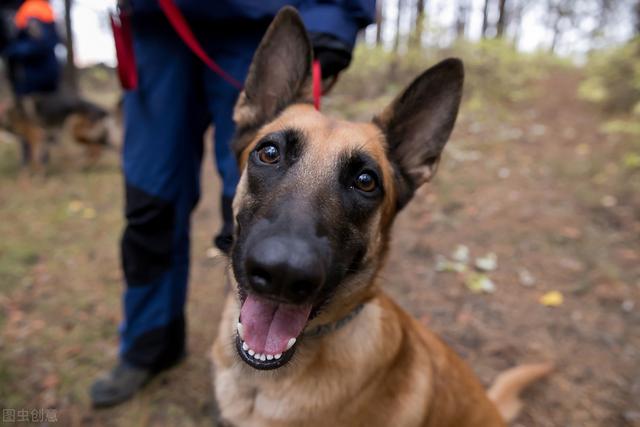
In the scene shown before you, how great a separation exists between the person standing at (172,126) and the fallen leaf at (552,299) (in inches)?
116

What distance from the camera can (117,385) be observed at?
2740mm

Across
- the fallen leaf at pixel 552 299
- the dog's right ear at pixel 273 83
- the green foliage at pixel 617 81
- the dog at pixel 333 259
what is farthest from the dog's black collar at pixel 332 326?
the green foliage at pixel 617 81

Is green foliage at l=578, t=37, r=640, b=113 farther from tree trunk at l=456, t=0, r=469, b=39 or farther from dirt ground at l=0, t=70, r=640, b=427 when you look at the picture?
tree trunk at l=456, t=0, r=469, b=39

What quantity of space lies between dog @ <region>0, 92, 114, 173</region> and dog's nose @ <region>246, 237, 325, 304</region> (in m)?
7.18

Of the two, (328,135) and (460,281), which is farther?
(460,281)

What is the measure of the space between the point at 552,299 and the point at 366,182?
9.42ft

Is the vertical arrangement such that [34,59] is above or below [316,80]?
below

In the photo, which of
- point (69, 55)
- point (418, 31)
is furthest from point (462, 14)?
point (69, 55)

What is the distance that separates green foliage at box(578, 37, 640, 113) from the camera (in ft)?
23.9

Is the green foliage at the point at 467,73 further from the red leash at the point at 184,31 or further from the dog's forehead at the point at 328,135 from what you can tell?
the dog's forehead at the point at 328,135

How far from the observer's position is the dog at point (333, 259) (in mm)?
1705

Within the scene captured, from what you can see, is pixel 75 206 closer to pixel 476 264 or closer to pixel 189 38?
pixel 189 38

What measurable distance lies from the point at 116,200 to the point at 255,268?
5.53 meters

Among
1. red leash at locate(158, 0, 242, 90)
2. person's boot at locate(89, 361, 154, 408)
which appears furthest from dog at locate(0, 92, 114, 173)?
red leash at locate(158, 0, 242, 90)
